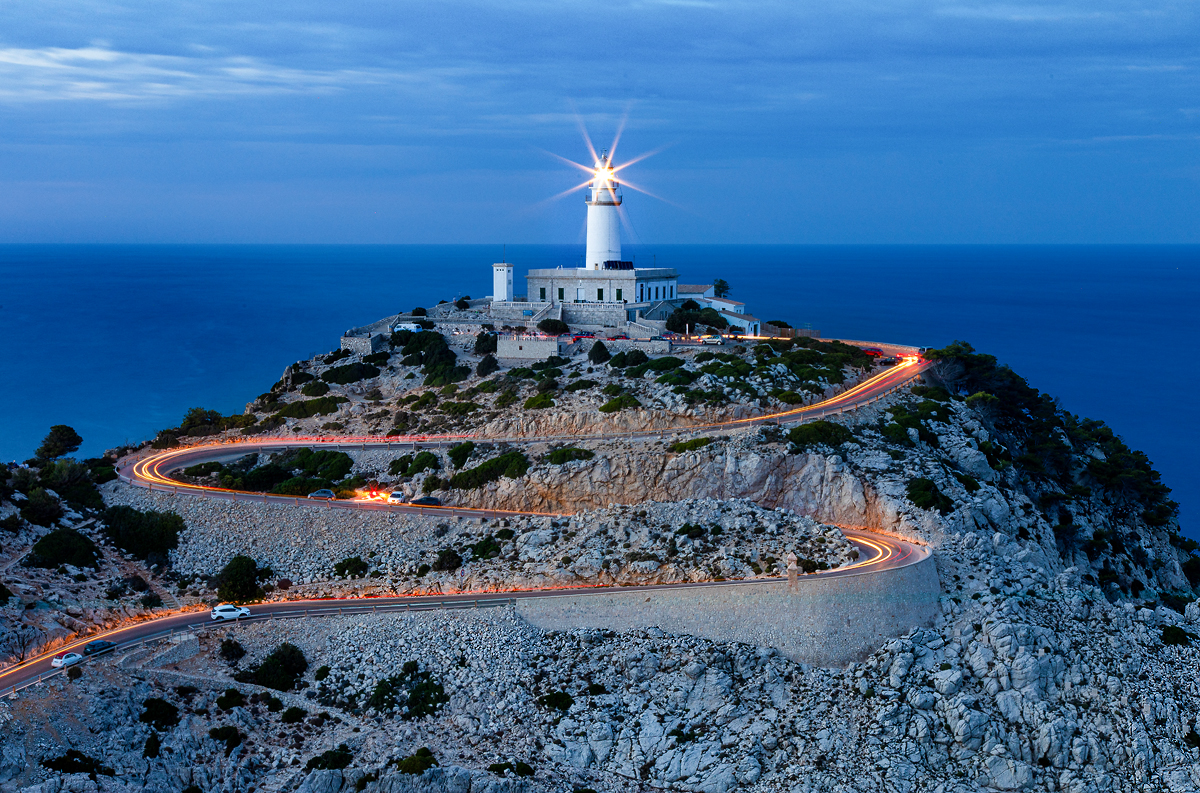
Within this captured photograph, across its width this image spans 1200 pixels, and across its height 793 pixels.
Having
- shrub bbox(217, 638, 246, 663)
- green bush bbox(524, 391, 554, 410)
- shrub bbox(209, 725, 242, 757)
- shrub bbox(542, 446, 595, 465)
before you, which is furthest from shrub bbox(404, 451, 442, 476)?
shrub bbox(209, 725, 242, 757)

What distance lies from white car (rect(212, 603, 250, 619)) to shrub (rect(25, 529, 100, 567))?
8.86 metres

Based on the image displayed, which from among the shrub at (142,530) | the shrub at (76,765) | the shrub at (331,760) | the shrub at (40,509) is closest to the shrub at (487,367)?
the shrub at (142,530)

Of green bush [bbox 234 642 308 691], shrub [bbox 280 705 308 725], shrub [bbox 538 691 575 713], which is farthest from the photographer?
green bush [bbox 234 642 308 691]

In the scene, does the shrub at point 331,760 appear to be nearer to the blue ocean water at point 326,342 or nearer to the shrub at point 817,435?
the shrub at point 817,435

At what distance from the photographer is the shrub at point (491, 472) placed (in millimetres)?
52438

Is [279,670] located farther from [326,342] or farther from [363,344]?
[326,342]

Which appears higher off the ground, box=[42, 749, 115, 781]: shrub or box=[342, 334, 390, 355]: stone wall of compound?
box=[342, 334, 390, 355]: stone wall of compound

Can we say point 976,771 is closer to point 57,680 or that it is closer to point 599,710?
point 599,710

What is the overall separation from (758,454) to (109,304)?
499ft

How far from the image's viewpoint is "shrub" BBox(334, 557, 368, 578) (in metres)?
46.3

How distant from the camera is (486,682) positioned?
124 feet

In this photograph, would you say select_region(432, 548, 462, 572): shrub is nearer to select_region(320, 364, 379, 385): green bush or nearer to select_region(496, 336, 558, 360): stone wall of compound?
select_region(496, 336, 558, 360): stone wall of compound

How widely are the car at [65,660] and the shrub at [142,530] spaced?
12.8 metres

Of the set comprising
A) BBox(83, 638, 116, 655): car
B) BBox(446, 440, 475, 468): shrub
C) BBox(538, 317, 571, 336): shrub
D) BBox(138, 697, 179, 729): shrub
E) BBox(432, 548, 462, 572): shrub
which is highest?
BBox(538, 317, 571, 336): shrub
